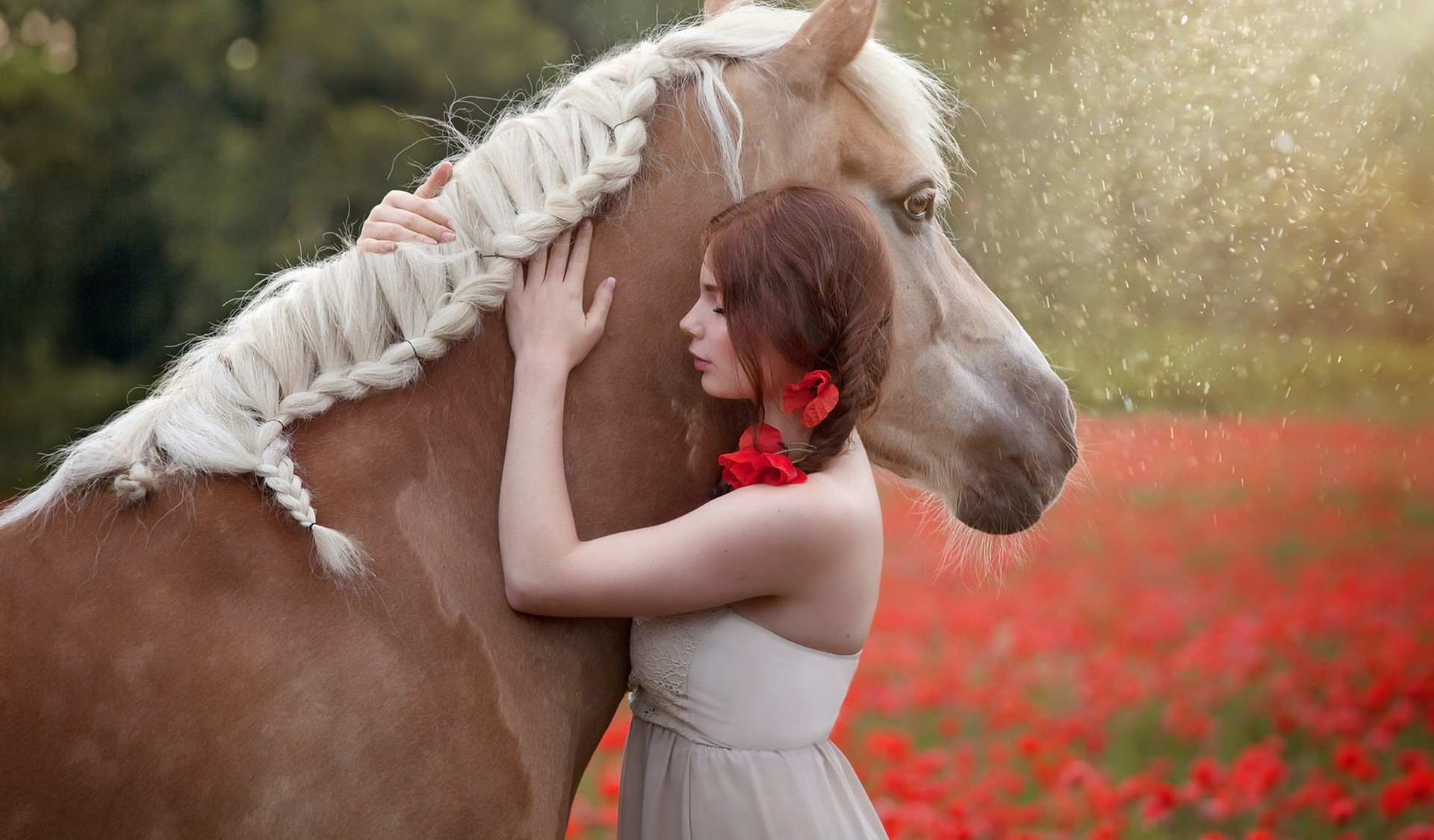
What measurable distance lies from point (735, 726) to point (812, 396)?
0.47 m

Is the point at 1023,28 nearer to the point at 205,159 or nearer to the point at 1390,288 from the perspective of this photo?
the point at 1390,288

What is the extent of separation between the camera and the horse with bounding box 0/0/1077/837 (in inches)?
48.1

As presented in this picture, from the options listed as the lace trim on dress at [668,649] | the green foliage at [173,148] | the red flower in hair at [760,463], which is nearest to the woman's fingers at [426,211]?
the red flower in hair at [760,463]

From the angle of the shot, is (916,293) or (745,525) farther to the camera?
(916,293)

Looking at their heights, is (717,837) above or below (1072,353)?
above

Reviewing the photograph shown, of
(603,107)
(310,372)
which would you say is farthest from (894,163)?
(310,372)

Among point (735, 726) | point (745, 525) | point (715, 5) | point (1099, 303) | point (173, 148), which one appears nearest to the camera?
point (745, 525)

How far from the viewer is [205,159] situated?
354 inches

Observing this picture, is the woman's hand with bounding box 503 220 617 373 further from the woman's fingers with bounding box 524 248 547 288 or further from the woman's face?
the woman's face

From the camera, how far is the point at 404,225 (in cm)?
146

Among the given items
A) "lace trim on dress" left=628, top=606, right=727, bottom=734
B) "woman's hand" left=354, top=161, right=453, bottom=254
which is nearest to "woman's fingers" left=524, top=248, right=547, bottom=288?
"woman's hand" left=354, top=161, right=453, bottom=254

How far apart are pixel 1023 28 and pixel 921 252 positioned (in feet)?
18.2

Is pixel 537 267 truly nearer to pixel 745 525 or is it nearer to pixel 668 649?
pixel 745 525

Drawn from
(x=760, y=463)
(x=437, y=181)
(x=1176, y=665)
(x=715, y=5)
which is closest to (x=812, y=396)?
(x=760, y=463)
